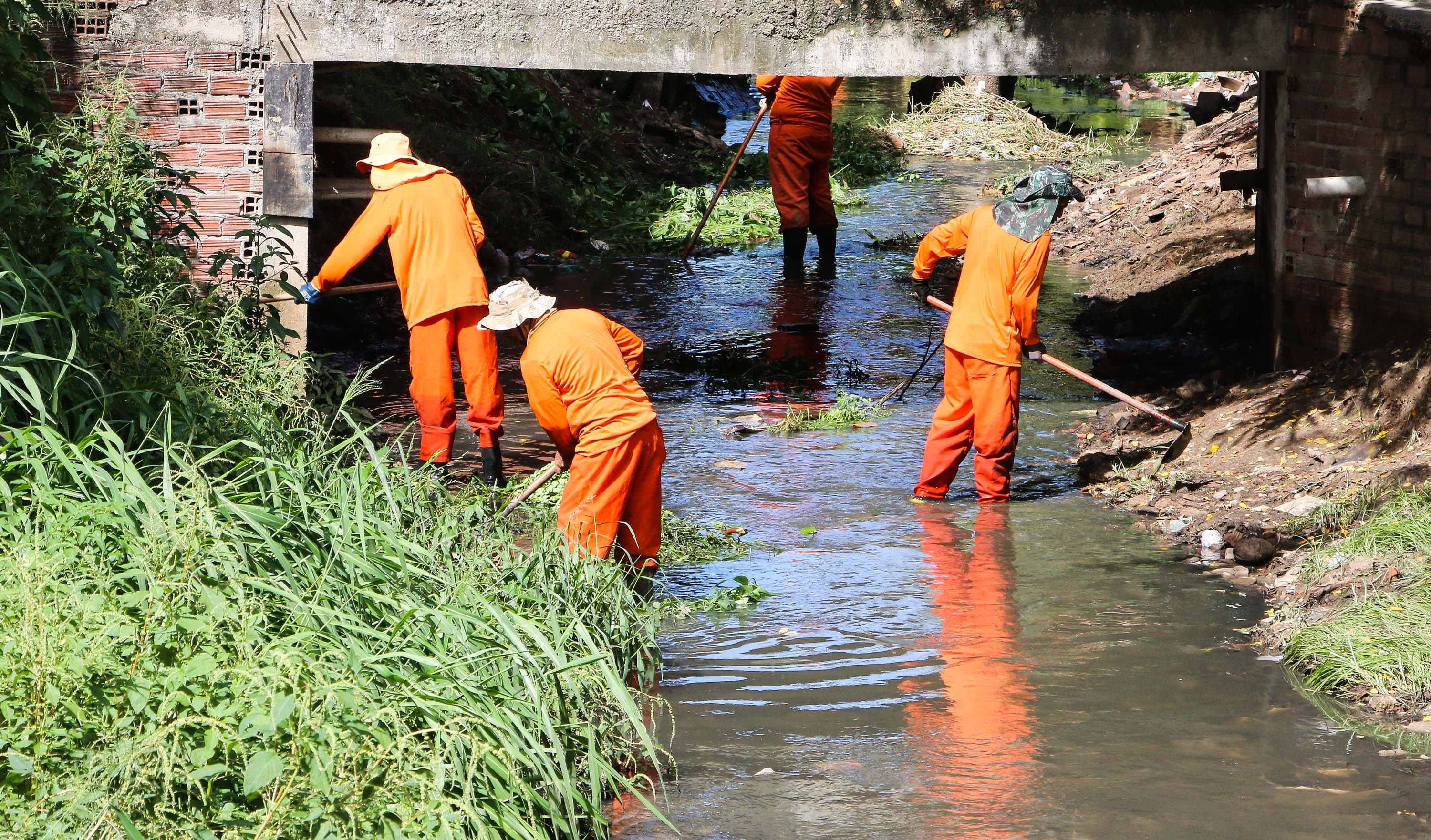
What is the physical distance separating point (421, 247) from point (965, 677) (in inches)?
144

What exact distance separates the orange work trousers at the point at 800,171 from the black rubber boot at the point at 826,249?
0.27ft

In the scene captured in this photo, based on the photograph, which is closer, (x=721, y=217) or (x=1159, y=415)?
(x=1159, y=415)

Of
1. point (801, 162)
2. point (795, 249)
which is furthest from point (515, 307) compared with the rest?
point (795, 249)

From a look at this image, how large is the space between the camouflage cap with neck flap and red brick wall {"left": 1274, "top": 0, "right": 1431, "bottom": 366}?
5.95 feet

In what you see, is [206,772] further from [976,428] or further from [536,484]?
[976,428]

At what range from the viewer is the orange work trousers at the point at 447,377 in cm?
725

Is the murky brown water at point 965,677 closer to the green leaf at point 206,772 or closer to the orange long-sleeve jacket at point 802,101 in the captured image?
the green leaf at point 206,772

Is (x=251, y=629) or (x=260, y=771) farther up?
(x=251, y=629)

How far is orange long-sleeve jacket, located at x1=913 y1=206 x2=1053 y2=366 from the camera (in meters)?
7.21

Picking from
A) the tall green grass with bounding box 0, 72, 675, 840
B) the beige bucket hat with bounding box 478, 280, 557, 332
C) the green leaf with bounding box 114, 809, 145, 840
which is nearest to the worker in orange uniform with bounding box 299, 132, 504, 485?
the tall green grass with bounding box 0, 72, 675, 840

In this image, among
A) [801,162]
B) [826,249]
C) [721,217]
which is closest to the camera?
[801,162]

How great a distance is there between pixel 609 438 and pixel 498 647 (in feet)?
4.81

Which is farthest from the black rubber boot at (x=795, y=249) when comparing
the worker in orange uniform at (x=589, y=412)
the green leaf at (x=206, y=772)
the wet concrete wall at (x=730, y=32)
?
the green leaf at (x=206, y=772)

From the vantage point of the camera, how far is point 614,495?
5.52 meters
